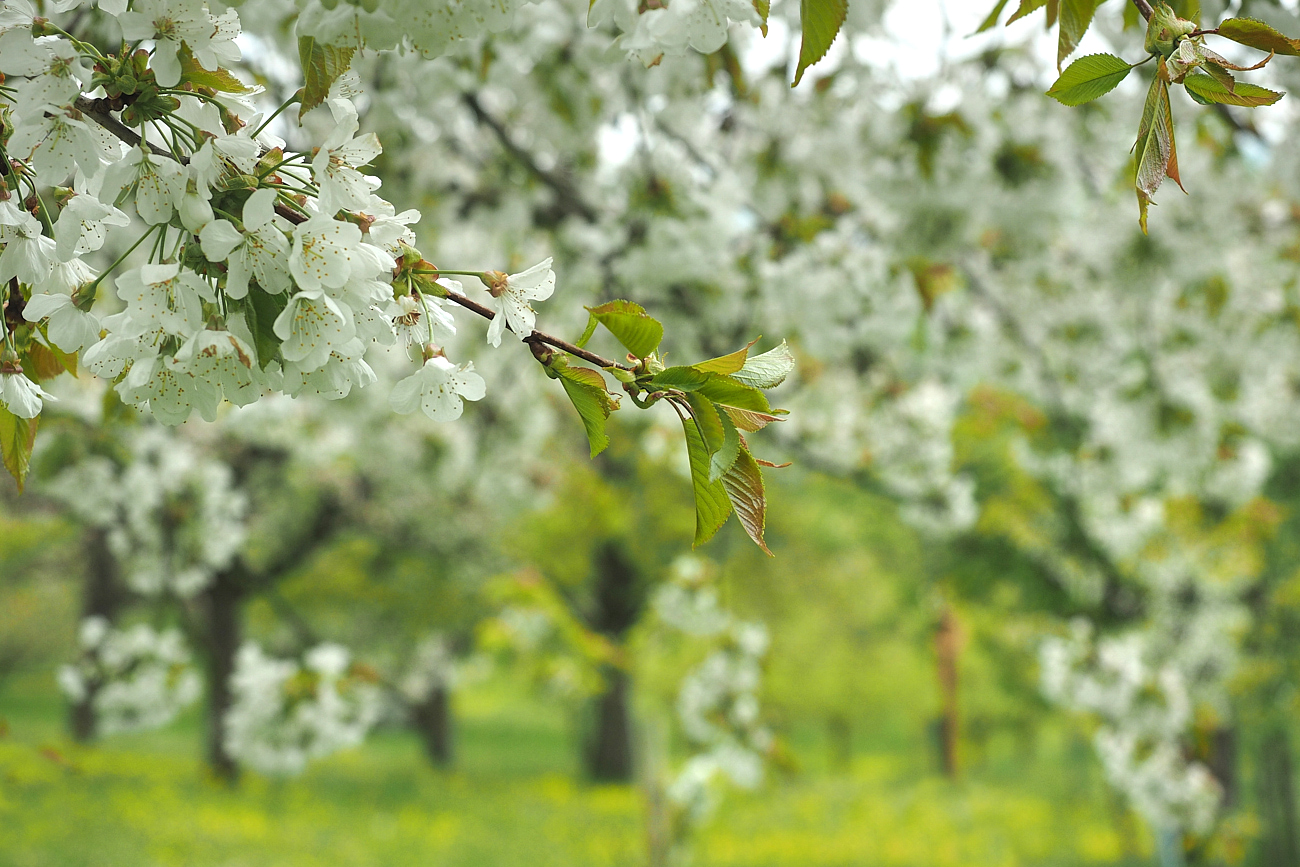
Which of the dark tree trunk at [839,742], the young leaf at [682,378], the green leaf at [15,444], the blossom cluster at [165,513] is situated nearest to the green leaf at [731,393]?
the young leaf at [682,378]

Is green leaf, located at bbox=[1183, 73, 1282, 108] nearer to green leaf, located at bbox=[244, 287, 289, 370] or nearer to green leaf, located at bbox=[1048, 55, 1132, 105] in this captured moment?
green leaf, located at bbox=[1048, 55, 1132, 105]

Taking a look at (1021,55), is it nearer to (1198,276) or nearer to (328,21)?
(1198,276)

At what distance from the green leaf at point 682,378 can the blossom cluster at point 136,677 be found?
4048mm

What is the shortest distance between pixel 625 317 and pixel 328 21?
1.10ft

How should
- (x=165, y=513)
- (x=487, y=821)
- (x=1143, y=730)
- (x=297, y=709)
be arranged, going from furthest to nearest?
(x=487, y=821) → (x=1143, y=730) → (x=165, y=513) → (x=297, y=709)

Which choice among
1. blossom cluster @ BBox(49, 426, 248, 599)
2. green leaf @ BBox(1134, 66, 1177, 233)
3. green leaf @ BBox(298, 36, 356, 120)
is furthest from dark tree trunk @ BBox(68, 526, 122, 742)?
green leaf @ BBox(1134, 66, 1177, 233)

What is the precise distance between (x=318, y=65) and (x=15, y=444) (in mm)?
498

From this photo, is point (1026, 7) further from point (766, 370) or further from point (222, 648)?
point (222, 648)

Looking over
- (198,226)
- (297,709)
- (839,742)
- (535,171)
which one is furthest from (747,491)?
(839,742)

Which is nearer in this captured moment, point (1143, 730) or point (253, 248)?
point (253, 248)

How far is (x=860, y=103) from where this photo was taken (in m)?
3.24

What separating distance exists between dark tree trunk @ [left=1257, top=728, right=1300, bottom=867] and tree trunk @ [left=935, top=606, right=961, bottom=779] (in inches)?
259

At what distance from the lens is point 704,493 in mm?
874

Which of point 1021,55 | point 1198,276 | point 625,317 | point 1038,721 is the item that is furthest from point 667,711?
point 1038,721
